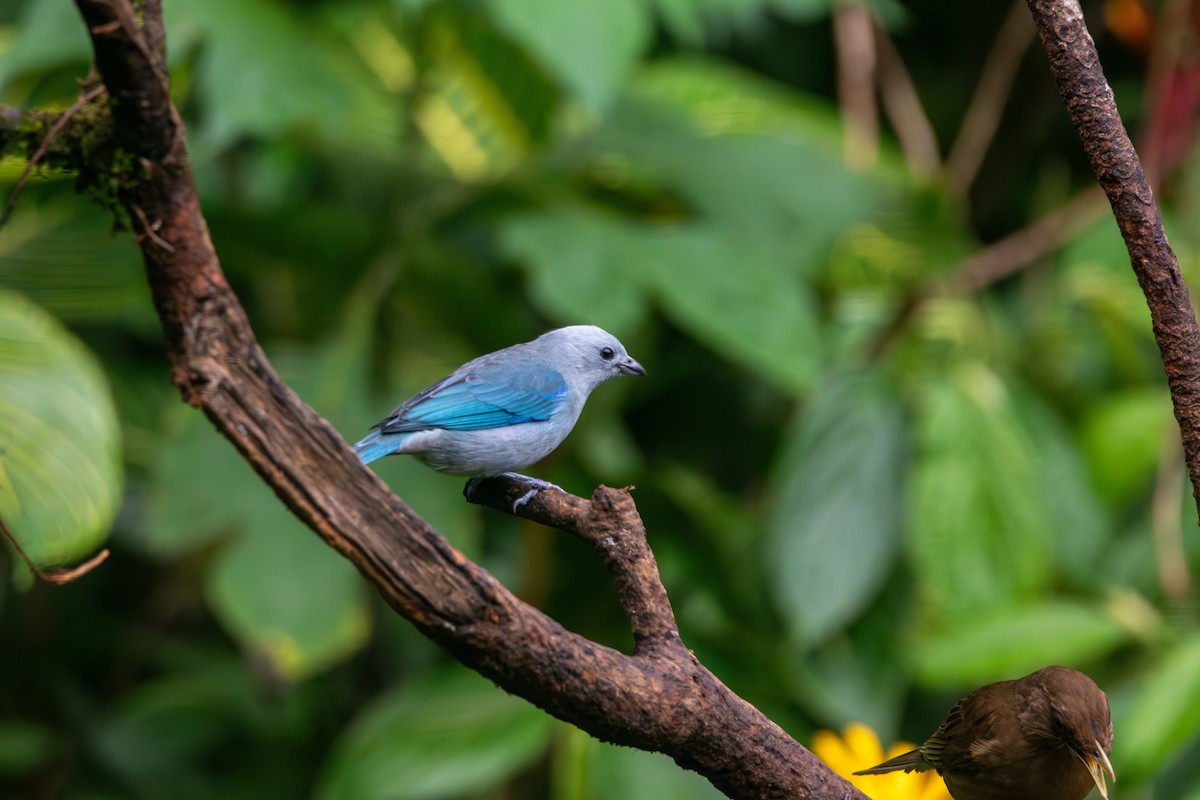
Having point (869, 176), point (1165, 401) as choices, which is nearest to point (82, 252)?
point (869, 176)

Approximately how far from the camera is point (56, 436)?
2.63 metres

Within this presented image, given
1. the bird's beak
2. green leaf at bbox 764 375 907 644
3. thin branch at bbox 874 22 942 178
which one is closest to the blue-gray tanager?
the bird's beak

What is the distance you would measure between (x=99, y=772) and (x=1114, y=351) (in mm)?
3252

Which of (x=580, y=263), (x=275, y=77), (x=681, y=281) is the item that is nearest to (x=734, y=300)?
(x=681, y=281)

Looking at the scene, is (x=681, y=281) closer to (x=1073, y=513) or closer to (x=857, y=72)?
(x=1073, y=513)

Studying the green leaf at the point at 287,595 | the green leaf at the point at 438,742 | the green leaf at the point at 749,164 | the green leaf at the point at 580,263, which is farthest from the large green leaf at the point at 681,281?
the green leaf at the point at 438,742

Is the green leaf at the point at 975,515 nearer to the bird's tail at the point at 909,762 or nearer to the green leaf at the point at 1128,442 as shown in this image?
the green leaf at the point at 1128,442

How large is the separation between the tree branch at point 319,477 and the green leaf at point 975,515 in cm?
204

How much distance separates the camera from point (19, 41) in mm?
3010

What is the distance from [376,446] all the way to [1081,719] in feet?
2.53

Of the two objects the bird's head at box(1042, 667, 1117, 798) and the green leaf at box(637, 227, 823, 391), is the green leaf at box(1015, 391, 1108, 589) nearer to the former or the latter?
the green leaf at box(637, 227, 823, 391)

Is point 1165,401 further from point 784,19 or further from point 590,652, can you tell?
point 590,652

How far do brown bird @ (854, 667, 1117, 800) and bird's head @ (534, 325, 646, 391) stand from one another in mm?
567

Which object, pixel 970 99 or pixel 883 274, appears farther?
pixel 970 99
